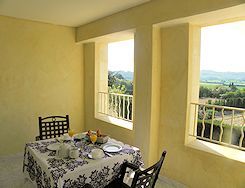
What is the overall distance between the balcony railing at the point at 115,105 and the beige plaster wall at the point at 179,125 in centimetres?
119

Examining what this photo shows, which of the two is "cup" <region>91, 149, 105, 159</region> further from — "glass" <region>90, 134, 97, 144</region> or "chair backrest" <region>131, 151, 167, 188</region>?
"chair backrest" <region>131, 151, 167, 188</region>

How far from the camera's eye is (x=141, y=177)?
1563mm

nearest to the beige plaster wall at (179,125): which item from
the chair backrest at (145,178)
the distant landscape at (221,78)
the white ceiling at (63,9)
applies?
the distant landscape at (221,78)

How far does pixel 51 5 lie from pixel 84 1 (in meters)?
0.56

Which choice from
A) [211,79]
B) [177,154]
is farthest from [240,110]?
[177,154]

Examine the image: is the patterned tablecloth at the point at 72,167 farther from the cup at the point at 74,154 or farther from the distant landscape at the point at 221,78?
the distant landscape at the point at 221,78

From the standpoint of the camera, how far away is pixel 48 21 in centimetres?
397

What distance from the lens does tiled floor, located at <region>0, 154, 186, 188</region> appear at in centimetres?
282

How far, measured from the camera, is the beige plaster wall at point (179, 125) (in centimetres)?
260

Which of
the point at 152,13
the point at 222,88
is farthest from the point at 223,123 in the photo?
the point at 152,13

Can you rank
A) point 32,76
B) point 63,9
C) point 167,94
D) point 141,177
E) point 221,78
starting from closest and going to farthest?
point 141,177 < point 221,78 < point 167,94 < point 63,9 < point 32,76

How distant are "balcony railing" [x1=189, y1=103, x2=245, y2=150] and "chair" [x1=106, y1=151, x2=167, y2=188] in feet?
4.01

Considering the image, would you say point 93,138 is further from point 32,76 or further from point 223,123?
point 32,76

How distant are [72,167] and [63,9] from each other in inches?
96.1
